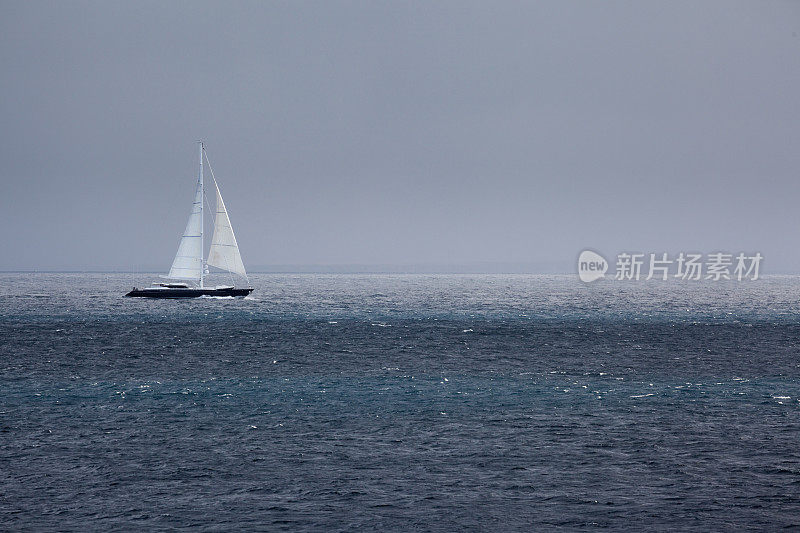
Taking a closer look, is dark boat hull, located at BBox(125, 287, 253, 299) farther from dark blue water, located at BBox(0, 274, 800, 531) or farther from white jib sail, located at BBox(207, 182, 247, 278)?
dark blue water, located at BBox(0, 274, 800, 531)

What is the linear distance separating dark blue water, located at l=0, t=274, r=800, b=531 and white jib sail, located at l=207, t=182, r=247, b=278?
202 ft

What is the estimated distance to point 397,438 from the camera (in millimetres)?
32375

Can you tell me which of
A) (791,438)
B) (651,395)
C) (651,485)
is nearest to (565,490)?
(651,485)

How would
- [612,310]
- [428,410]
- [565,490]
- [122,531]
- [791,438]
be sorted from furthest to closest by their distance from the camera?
[612,310] < [428,410] < [791,438] < [565,490] < [122,531]

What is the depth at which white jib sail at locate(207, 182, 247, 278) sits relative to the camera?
13338cm

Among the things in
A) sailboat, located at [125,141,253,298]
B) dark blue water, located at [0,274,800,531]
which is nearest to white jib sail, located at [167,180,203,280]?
sailboat, located at [125,141,253,298]

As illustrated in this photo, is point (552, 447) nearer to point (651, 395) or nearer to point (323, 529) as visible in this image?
point (323, 529)

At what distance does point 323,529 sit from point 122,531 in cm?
531

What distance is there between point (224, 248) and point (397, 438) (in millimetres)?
105775

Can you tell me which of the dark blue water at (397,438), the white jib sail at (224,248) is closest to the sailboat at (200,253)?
the white jib sail at (224,248)

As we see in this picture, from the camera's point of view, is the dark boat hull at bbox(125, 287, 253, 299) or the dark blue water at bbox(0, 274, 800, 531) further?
the dark boat hull at bbox(125, 287, 253, 299)

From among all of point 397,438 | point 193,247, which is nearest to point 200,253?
point 193,247

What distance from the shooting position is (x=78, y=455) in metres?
29.3

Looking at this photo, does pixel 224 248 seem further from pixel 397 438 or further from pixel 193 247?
pixel 397 438
